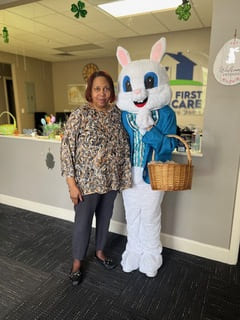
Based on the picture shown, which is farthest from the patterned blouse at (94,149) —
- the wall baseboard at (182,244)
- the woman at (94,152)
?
the wall baseboard at (182,244)

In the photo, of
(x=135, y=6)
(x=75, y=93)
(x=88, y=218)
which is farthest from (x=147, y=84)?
(x=75, y=93)

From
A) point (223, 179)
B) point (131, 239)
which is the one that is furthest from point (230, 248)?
point (131, 239)

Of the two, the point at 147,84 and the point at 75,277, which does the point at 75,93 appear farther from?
the point at 75,277

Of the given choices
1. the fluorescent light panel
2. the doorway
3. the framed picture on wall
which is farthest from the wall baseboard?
the doorway

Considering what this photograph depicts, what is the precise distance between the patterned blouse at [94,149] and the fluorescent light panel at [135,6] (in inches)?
79.5

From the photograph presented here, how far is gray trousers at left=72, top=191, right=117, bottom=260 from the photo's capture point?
63.1 inches

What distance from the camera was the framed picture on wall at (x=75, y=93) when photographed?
22.5ft

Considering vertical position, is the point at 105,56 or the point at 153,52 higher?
the point at 105,56

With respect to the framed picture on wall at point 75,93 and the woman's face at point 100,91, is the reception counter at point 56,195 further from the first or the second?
the framed picture on wall at point 75,93

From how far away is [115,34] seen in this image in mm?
4109

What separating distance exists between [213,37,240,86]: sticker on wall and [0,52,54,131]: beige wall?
5.66 metres

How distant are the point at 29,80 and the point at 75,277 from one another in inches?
239

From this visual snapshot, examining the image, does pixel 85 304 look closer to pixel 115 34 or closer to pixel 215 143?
pixel 215 143

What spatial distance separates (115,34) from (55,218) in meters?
3.25
